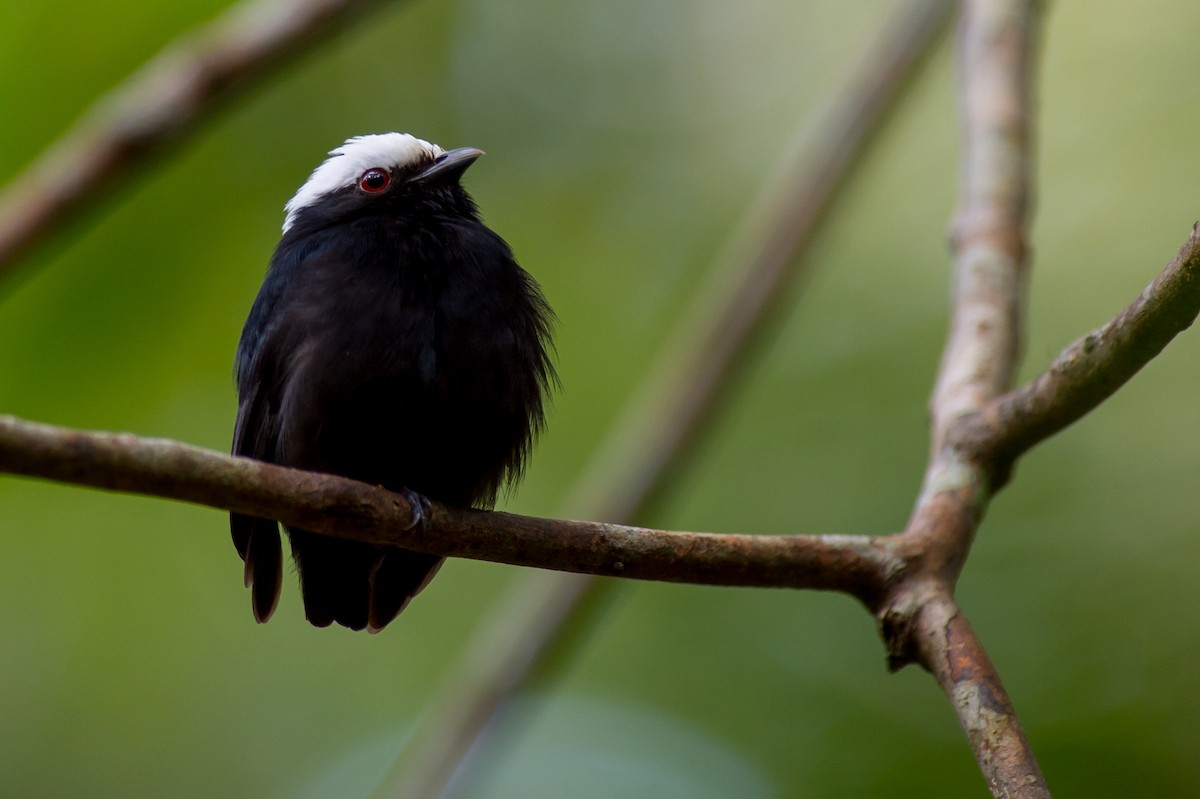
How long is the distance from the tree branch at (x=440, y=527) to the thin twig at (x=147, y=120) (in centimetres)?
136

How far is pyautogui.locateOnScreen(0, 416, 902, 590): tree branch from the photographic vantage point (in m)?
2.10

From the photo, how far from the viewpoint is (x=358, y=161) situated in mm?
4293

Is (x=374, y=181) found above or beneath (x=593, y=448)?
beneath

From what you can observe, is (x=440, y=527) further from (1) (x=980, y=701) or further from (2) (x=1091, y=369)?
(2) (x=1091, y=369)

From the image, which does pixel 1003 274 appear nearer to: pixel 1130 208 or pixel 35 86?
pixel 1130 208

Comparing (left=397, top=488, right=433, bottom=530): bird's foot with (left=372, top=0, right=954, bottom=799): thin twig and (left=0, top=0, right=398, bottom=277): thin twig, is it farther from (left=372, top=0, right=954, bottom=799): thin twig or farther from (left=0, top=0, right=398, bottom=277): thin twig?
(left=372, top=0, right=954, bottom=799): thin twig

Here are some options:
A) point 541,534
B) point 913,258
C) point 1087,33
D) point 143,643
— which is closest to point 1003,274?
point 541,534

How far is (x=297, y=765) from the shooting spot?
24.0ft

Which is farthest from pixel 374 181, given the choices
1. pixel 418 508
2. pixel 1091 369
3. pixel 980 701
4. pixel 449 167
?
pixel 980 701

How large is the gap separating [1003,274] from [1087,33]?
14.8 feet

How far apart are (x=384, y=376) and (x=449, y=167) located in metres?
1.09

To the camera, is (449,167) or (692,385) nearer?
(449,167)

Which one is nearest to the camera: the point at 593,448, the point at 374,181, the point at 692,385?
the point at 374,181

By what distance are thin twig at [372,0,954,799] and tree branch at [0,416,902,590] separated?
5.97 feet
